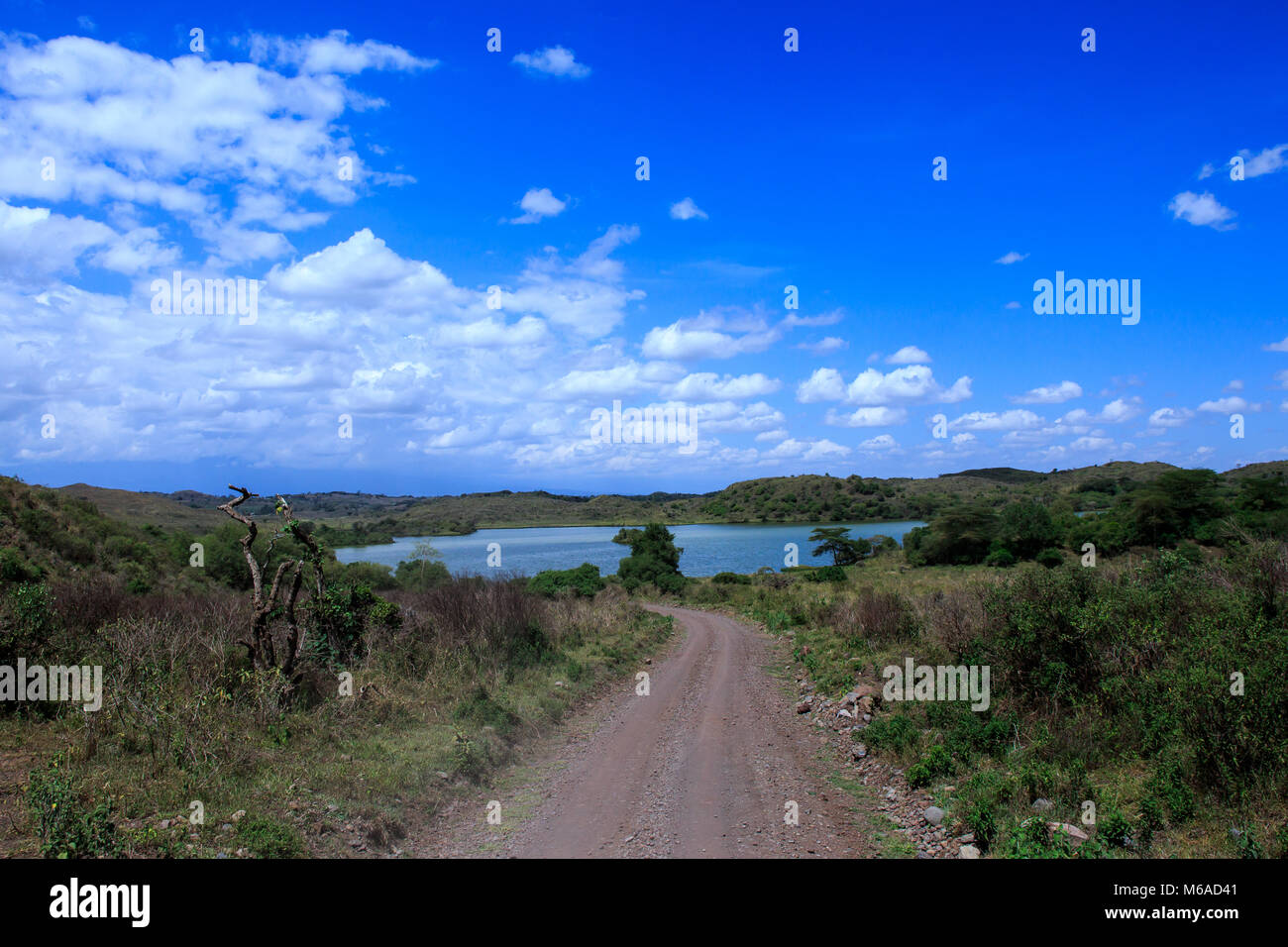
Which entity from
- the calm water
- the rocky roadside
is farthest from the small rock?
the calm water

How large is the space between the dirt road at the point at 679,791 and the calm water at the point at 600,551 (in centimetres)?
2341

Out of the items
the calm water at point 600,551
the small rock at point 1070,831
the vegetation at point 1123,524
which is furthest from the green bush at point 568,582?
the vegetation at point 1123,524

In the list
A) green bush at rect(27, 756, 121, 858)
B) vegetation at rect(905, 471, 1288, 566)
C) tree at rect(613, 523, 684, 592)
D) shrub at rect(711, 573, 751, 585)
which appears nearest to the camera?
green bush at rect(27, 756, 121, 858)

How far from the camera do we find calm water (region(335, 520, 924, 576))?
50.5 m

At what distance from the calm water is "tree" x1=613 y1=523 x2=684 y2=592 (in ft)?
14.7

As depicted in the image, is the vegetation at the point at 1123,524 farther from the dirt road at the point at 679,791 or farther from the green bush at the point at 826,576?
the dirt road at the point at 679,791

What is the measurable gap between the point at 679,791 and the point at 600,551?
2483 inches

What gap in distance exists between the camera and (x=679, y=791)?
303 inches

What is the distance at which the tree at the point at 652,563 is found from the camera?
43.5 metres

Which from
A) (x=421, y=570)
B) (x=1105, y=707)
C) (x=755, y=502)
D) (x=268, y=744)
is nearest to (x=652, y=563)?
(x=421, y=570)

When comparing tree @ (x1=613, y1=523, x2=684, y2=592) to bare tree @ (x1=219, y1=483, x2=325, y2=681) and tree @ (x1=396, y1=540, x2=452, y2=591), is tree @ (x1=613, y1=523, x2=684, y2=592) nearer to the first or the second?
tree @ (x1=396, y1=540, x2=452, y2=591)
